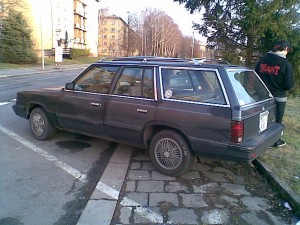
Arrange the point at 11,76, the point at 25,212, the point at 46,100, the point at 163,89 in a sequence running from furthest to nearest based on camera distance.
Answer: the point at 11,76 → the point at 46,100 → the point at 163,89 → the point at 25,212

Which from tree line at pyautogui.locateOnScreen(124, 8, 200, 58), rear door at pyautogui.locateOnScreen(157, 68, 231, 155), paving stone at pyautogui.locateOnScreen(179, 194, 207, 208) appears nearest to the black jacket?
rear door at pyautogui.locateOnScreen(157, 68, 231, 155)

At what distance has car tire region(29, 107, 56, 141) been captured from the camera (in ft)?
17.2

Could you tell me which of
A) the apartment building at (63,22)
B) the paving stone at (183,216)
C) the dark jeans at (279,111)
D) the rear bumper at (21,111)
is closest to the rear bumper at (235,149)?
the paving stone at (183,216)

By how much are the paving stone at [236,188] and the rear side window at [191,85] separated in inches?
45.9

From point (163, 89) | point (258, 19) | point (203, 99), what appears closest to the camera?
point (203, 99)

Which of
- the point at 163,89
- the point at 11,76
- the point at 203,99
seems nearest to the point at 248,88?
the point at 203,99

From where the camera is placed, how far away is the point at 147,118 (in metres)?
3.94

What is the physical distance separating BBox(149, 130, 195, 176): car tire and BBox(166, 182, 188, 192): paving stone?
0.21m

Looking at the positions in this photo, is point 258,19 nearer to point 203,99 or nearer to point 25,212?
point 203,99

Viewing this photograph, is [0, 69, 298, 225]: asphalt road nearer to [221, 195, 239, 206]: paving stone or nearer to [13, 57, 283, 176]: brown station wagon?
[221, 195, 239, 206]: paving stone

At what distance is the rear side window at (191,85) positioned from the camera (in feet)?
11.8

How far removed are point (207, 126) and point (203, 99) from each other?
387 millimetres

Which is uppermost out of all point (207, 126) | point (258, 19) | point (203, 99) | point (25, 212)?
point (258, 19)

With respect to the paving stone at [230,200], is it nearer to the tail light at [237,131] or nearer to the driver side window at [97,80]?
the tail light at [237,131]
